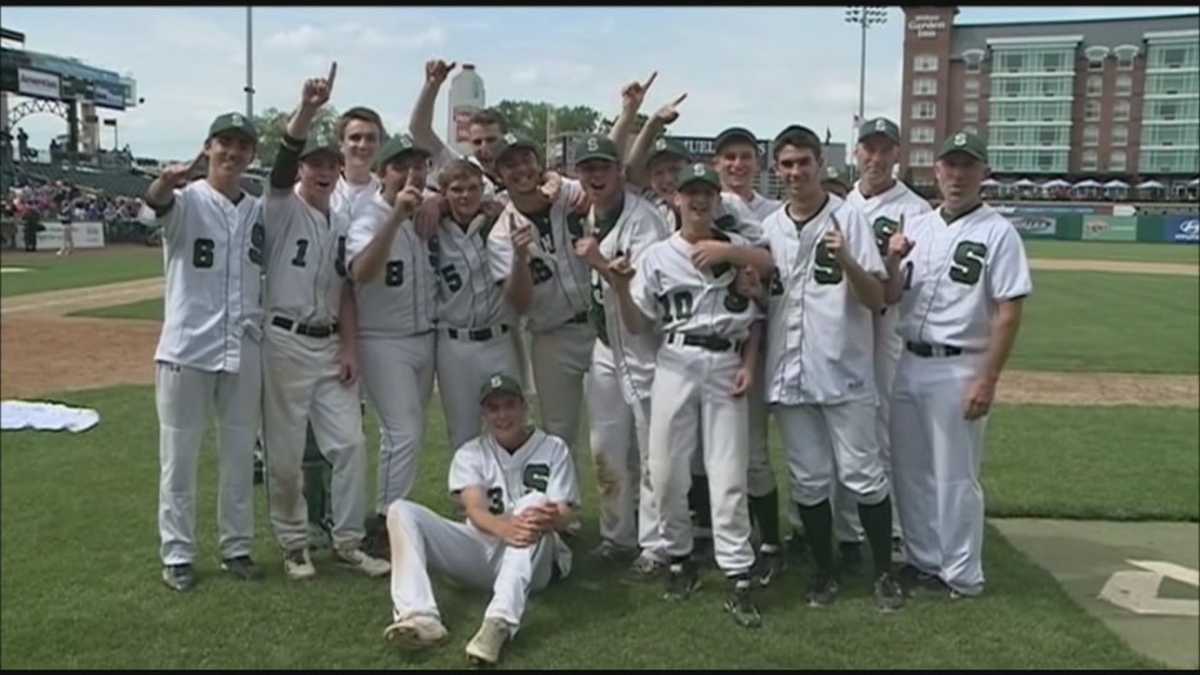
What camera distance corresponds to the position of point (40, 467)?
22.0ft

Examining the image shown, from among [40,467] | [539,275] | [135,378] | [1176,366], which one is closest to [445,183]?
[539,275]

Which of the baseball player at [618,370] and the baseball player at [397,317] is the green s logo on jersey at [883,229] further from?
the baseball player at [397,317]

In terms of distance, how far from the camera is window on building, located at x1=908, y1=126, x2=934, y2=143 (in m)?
78.9

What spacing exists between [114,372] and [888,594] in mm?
8707

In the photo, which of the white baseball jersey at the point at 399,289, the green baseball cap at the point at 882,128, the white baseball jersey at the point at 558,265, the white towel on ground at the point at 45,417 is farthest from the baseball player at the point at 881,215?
the white towel on ground at the point at 45,417

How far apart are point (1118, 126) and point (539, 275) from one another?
81858 mm

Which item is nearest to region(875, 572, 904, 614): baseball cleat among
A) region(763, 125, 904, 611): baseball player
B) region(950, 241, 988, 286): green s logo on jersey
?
region(763, 125, 904, 611): baseball player

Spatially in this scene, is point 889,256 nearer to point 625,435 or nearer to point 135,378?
point 625,435

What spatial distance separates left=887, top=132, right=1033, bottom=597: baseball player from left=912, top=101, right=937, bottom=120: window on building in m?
79.5

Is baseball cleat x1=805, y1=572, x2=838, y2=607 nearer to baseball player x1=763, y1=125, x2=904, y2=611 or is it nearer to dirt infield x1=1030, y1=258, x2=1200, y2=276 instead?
baseball player x1=763, y1=125, x2=904, y2=611

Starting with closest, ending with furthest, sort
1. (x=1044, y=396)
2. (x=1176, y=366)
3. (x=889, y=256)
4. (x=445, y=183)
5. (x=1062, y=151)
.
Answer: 1. (x=889, y=256)
2. (x=445, y=183)
3. (x=1044, y=396)
4. (x=1176, y=366)
5. (x=1062, y=151)

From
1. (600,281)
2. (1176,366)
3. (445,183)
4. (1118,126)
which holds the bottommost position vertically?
(1176,366)

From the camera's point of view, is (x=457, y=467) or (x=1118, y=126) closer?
(x=457, y=467)

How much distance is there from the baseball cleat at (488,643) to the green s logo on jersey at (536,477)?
0.70m
